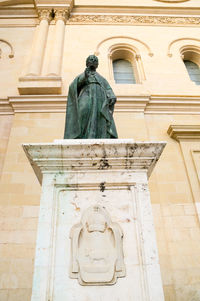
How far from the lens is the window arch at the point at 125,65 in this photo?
28.3 ft

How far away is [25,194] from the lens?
5246mm

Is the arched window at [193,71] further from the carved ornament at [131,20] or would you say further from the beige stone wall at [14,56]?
the beige stone wall at [14,56]

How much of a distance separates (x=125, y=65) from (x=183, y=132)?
4418 mm

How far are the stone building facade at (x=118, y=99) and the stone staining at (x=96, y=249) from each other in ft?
9.92

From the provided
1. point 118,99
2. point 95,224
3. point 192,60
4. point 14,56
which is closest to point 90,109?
point 95,224

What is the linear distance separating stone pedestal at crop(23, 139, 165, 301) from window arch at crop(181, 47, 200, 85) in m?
8.29

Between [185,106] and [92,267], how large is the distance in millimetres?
6550

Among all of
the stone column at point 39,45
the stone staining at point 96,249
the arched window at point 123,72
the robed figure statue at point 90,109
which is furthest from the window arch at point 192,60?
the stone staining at point 96,249

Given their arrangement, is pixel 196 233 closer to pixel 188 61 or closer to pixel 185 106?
pixel 185 106

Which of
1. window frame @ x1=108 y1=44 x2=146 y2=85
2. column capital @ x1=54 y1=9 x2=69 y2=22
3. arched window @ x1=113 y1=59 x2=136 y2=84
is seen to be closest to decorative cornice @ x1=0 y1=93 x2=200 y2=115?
arched window @ x1=113 y1=59 x2=136 y2=84

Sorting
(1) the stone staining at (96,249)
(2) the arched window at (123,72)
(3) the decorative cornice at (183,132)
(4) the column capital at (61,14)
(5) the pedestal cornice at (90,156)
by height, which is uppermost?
(4) the column capital at (61,14)

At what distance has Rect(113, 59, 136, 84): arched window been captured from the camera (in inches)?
340

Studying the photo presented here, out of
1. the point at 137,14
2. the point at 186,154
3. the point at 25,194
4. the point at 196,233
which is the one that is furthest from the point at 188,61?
the point at 25,194

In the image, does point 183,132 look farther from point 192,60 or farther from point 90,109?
point 192,60
